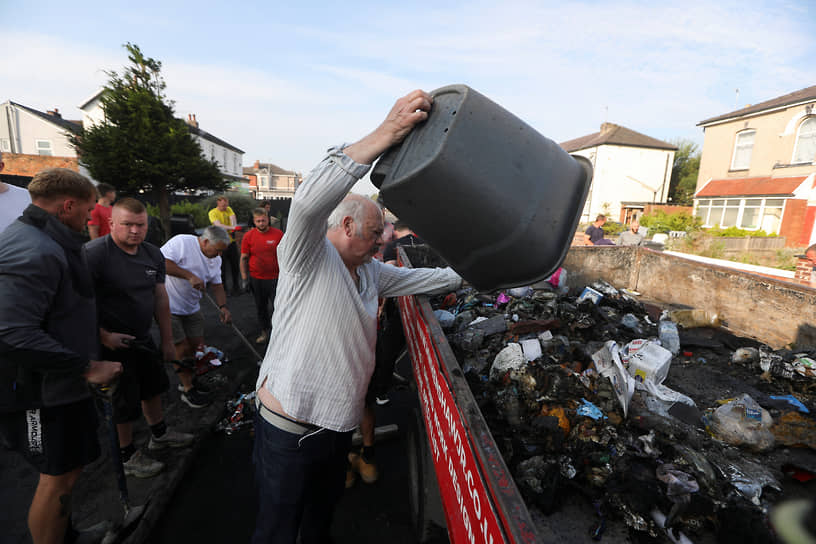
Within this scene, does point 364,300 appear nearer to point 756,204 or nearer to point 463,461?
point 463,461

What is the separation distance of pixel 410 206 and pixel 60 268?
5.56 feet

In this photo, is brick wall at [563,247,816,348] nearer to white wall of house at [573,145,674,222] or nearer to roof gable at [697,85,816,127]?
roof gable at [697,85,816,127]

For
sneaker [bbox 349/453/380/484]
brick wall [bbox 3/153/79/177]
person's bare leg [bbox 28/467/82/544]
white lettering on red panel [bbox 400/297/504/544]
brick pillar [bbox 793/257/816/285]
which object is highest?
brick wall [bbox 3/153/79/177]

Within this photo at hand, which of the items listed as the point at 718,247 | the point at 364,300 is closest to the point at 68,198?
the point at 364,300

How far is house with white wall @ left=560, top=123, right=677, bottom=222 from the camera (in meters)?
27.4

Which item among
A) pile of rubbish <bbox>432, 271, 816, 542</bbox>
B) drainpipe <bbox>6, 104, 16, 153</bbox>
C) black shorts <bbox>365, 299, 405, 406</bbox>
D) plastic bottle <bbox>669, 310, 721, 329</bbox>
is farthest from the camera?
drainpipe <bbox>6, 104, 16, 153</bbox>

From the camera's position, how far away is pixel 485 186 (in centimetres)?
107

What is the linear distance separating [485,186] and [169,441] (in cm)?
321

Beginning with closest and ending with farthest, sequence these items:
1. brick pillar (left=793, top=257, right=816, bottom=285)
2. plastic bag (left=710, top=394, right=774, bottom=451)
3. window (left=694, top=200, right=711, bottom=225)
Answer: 1. plastic bag (left=710, top=394, right=774, bottom=451)
2. brick pillar (left=793, top=257, right=816, bottom=285)
3. window (left=694, top=200, right=711, bottom=225)

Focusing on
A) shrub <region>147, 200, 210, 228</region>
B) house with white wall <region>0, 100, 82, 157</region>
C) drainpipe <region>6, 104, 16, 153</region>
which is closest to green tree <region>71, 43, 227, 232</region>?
shrub <region>147, 200, 210, 228</region>

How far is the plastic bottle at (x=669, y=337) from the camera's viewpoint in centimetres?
345

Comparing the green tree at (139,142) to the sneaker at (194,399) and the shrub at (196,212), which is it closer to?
the shrub at (196,212)

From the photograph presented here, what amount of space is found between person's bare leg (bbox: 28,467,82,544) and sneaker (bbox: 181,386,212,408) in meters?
1.68

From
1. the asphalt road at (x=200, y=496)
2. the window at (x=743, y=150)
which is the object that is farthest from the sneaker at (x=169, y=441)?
the window at (x=743, y=150)
